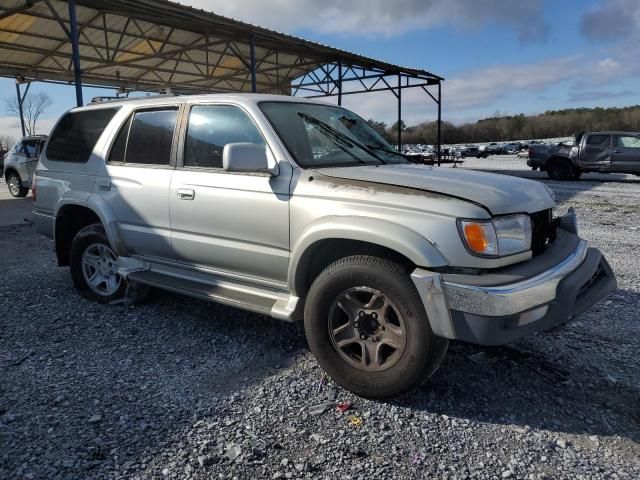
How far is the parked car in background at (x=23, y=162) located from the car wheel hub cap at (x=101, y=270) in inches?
401

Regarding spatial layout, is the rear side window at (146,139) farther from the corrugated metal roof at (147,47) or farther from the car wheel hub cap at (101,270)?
the corrugated metal roof at (147,47)

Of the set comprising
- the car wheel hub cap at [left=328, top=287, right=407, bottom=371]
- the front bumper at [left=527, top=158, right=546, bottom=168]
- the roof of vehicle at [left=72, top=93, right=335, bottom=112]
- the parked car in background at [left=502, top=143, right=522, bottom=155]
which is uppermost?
the parked car in background at [left=502, top=143, right=522, bottom=155]

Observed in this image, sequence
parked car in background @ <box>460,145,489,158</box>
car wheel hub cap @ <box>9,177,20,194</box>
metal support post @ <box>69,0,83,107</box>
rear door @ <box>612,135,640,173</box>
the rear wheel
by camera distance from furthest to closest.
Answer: parked car in background @ <box>460,145,489,158</box>, rear door @ <box>612,135,640,173</box>, car wheel hub cap @ <box>9,177,20,194</box>, metal support post @ <box>69,0,83,107</box>, the rear wheel

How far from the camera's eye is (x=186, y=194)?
3578 millimetres

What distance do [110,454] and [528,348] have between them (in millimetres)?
2702

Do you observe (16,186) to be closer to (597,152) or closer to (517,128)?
(597,152)

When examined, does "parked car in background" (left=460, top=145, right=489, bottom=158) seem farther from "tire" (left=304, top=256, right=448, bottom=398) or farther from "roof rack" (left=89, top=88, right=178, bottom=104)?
"tire" (left=304, top=256, right=448, bottom=398)

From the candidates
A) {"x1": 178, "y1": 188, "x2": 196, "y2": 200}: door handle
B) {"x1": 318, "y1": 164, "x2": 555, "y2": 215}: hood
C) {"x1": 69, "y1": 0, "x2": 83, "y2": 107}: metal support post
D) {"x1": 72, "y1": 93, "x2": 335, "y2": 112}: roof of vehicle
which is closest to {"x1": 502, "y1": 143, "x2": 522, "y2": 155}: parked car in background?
{"x1": 69, "y1": 0, "x2": 83, "y2": 107}: metal support post

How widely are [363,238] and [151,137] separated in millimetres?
2203

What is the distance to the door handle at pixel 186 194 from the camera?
354 cm

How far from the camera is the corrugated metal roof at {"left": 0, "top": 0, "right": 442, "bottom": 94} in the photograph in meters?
11.6

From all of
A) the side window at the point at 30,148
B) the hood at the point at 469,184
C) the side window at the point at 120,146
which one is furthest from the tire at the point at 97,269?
the side window at the point at 30,148

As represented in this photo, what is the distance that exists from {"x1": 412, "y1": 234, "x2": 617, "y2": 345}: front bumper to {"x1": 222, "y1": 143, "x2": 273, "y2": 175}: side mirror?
1.22 metres

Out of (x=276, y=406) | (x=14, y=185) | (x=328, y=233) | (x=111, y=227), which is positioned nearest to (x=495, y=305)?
(x=328, y=233)
